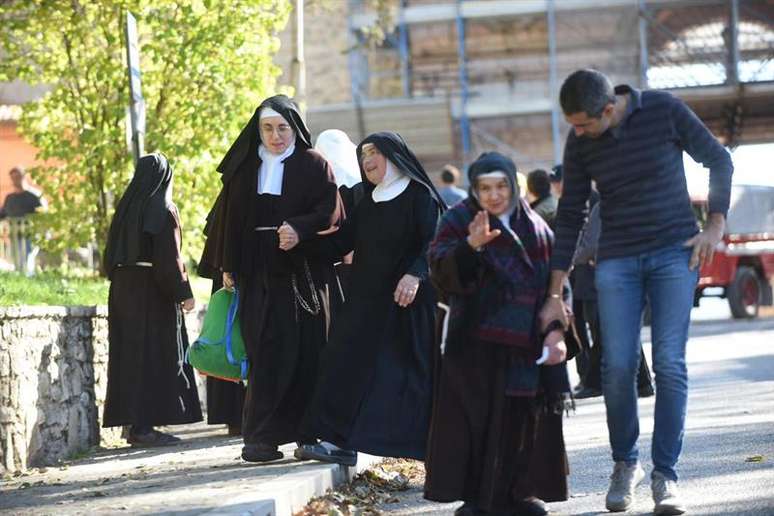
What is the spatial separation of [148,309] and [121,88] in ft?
17.6

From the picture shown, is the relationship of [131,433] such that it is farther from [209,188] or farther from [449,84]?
[449,84]

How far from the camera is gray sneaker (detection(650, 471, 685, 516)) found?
6754 millimetres

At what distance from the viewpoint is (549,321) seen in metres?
6.66

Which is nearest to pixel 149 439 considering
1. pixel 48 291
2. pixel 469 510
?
pixel 48 291

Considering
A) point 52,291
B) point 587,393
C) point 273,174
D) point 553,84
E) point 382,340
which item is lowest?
point 587,393

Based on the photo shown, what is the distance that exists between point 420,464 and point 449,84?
29452 mm

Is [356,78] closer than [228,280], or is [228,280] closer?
[228,280]

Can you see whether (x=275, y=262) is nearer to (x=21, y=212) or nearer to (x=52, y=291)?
(x=52, y=291)

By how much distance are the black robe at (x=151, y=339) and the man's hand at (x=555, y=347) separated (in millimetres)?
4552

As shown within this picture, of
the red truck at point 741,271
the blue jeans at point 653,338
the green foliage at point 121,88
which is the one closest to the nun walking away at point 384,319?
the blue jeans at point 653,338

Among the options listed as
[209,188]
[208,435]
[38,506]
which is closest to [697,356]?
[209,188]

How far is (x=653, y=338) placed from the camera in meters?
7.06

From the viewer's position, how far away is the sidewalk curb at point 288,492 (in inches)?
265

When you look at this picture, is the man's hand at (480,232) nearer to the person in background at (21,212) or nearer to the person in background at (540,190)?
the person in background at (540,190)
